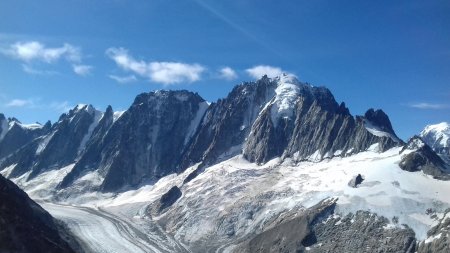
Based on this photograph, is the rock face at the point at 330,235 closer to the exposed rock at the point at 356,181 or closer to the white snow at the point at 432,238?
the white snow at the point at 432,238

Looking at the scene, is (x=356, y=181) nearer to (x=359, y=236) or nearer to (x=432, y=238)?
(x=359, y=236)

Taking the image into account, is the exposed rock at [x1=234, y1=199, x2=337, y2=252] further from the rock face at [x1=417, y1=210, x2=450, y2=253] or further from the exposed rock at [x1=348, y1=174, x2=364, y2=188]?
the rock face at [x1=417, y1=210, x2=450, y2=253]

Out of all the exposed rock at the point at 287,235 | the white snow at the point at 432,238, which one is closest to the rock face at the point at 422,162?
the exposed rock at the point at 287,235

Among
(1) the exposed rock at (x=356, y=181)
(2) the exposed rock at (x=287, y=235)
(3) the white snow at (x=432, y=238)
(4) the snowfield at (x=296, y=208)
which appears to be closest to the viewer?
(3) the white snow at (x=432, y=238)

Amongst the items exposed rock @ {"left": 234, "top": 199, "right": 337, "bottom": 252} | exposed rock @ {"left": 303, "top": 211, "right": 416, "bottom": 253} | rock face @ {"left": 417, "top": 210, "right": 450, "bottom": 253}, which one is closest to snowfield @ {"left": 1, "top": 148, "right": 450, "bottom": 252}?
rock face @ {"left": 417, "top": 210, "right": 450, "bottom": 253}

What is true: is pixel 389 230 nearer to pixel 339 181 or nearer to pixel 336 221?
pixel 336 221
